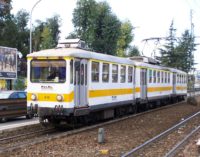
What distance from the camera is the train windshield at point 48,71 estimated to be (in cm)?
1675

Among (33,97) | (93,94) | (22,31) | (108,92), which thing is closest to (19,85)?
(108,92)

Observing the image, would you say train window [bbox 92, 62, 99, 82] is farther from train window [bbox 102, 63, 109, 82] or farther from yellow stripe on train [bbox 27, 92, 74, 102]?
yellow stripe on train [bbox 27, 92, 74, 102]

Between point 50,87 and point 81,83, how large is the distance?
123cm

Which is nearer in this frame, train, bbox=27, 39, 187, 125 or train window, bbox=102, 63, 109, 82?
train, bbox=27, 39, 187, 125

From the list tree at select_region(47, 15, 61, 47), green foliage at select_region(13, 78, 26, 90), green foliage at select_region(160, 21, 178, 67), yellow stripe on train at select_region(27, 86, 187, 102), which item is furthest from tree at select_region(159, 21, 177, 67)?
yellow stripe on train at select_region(27, 86, 187, 102)

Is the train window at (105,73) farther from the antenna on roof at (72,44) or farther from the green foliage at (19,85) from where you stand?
the green foliage at (19,85)

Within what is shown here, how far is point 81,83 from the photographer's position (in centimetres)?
1723

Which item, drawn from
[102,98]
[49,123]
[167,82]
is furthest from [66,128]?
[167,82]

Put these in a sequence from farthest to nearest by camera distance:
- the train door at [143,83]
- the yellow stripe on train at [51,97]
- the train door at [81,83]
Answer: the train door at [143,83] → the train door at [81,83] → the yellow stripe on train at [51,97]

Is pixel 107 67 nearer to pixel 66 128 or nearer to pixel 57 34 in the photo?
pixel 66 128

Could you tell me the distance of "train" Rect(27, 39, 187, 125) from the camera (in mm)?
16562

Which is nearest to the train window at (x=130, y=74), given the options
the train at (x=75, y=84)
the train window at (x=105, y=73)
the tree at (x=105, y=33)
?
the train at (x=75, y=84)

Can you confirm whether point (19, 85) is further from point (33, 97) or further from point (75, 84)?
point (75, 84)

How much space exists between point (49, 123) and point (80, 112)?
1.57m
